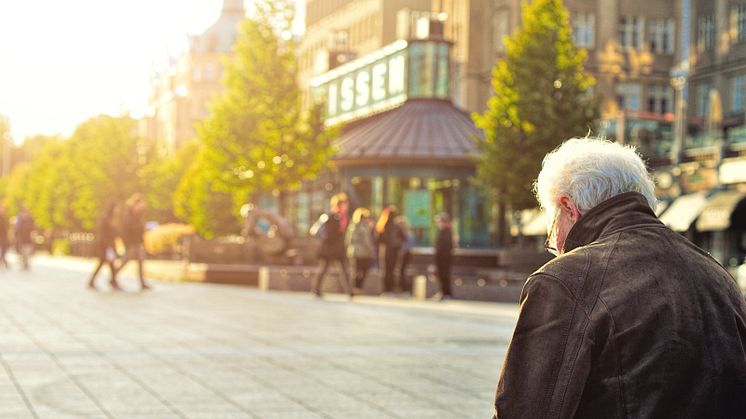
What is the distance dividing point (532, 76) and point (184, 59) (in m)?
115

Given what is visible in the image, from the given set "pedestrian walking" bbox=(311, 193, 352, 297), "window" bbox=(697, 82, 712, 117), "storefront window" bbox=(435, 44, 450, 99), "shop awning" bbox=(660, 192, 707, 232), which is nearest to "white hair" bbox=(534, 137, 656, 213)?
"pedestrian walking" bbox=(311, 193, 352, 297)

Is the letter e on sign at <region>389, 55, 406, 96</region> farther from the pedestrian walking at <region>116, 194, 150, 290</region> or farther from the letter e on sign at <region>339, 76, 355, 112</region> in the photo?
the pedestrian walking at <region>116, 194, 150, 290</region>

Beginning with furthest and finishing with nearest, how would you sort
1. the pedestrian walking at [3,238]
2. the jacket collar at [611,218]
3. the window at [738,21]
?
1. the window at [738,21]
2. the pedestrian walking at [3,238]
3. the jacket collar at [611,218]

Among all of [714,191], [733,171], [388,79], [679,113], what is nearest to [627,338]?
[679,113]

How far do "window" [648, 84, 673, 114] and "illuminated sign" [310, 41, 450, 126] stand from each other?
18.9 metres

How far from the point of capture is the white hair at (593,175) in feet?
11.5

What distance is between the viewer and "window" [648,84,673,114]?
6925 centimetres

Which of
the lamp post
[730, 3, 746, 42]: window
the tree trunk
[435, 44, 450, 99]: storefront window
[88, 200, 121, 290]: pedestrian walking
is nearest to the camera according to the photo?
[88, 200, 121, 290]: pedestrian walking

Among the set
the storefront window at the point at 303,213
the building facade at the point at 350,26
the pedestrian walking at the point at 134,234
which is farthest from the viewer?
the building facade at the point at 350,26

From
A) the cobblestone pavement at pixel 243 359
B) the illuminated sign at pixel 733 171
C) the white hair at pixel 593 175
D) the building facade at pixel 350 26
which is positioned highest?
the building facade at pixel 350 26

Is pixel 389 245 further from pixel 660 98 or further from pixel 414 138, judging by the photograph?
pixel 660 98

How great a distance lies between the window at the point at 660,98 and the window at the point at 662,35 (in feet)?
6.57

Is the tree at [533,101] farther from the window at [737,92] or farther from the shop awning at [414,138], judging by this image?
the window at [737,92]

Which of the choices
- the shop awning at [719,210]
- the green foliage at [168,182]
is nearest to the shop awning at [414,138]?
the shop awning at [719,210]
